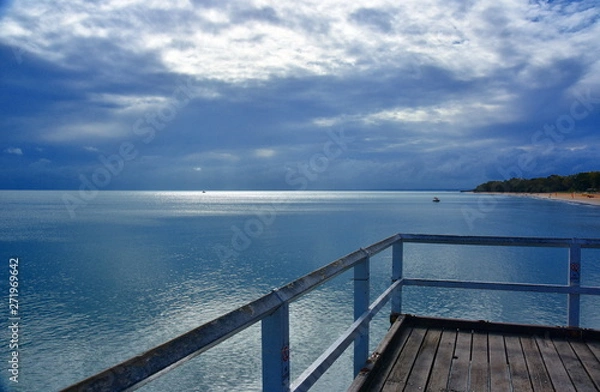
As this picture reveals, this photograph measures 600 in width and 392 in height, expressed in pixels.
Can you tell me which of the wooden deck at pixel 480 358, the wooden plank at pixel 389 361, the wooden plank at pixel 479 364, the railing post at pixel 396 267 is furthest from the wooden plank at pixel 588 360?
the railing post at pixel 396 267

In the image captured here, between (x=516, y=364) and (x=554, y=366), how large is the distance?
13.0 inches

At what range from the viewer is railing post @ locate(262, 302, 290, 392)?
7.16 ft

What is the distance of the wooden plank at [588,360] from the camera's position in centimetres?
390

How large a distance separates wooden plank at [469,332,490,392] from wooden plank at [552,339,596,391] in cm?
69

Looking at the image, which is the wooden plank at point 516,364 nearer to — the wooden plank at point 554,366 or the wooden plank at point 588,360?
the wooden plank at point 554,366

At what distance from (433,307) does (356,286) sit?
54.2 ft

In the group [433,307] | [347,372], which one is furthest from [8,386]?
[433,307]

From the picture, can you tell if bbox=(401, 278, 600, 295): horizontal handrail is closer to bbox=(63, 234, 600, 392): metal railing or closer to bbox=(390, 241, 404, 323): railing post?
bbox=(390, 241, 404, 323): railing post

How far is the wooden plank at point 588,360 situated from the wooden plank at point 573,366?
0.13 ft

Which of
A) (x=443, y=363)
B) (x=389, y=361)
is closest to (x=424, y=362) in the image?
(x=443, y=363)

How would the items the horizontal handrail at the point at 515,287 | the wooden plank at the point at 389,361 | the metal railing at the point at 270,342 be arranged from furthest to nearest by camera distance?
the horizontal handrail at the point at 515,287, the wooden plank at the point at 389,361, the metal railing at the point at 270,342

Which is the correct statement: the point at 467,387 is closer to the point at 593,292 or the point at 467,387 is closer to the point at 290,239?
the point at 593,292

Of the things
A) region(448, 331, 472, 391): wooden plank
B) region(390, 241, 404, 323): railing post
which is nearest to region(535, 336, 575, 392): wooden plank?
region(448, 331, 472, 391): wooden plank

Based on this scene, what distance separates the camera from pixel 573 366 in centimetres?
416
